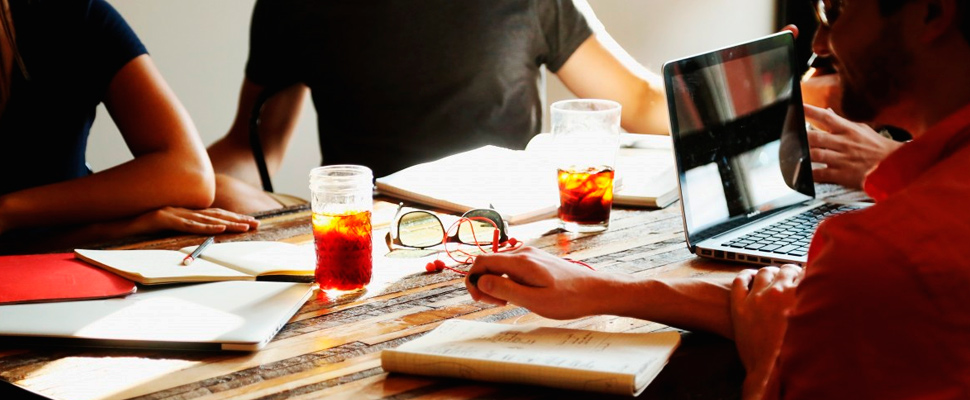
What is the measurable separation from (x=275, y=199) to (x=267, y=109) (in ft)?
1.68

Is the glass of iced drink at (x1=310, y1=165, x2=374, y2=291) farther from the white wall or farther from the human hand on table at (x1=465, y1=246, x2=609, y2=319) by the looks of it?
the white wall

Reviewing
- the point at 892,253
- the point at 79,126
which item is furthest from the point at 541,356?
the point at 79,126

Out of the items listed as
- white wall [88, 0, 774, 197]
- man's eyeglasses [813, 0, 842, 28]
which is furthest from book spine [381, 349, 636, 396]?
white wall [88, 0, 774, 197]

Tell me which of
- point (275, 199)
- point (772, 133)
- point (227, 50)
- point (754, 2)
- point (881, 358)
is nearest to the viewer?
point (881, 358)

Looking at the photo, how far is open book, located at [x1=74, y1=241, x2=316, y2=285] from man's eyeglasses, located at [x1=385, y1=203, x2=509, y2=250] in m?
0.14

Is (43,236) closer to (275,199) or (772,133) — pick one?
(275,199)

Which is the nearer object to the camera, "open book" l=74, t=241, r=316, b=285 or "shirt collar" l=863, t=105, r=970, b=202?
"shirt collar" l=863, t=105, r=970, b=202

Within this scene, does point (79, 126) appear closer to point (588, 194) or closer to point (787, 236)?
point (588, 194)

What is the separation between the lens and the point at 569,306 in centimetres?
111

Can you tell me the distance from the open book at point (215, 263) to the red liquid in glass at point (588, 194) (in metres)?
0.42

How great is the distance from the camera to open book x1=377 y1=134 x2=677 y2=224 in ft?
5.53

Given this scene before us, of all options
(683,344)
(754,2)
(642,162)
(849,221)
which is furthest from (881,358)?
(754,2)

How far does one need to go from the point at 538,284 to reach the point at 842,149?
0.94 meters

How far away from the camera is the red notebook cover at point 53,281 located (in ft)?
3.96
